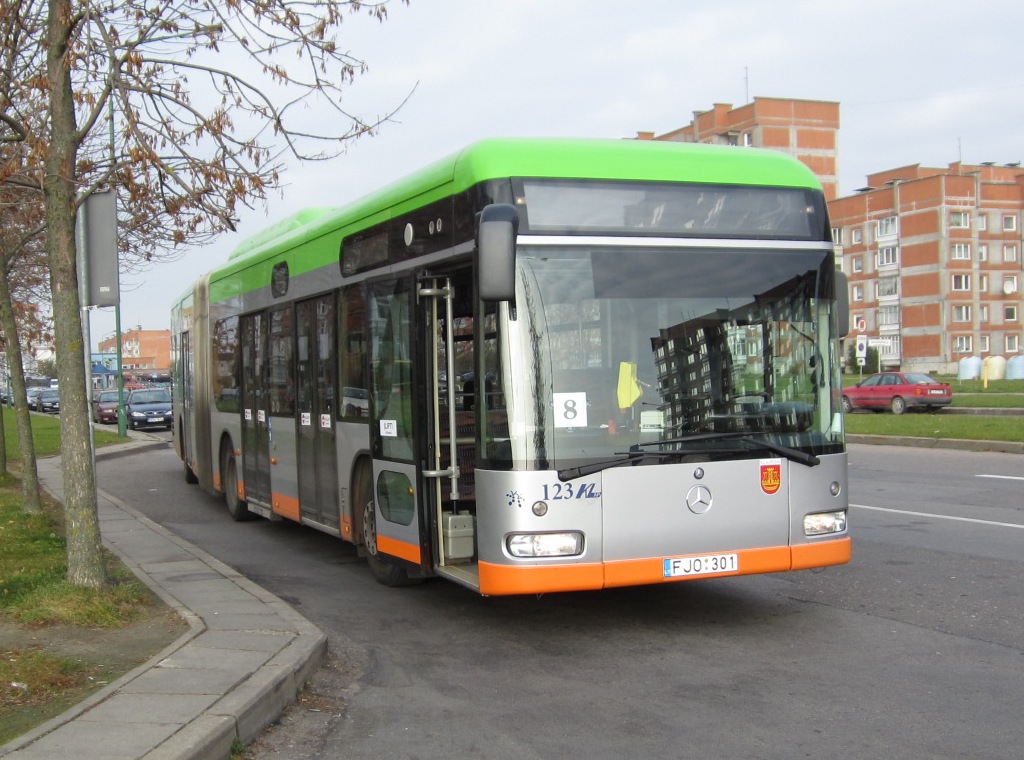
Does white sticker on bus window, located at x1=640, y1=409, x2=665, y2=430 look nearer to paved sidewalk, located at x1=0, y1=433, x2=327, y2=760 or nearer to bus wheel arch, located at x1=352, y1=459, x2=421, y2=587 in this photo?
paved sidewalk, located at x1=0, y1=433, x2=327, y2=760

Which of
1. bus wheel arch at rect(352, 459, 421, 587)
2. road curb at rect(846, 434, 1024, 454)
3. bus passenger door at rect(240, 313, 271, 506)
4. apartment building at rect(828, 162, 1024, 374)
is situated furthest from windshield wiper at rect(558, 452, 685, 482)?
apartment building at rect(828, 162, 1024, 374)

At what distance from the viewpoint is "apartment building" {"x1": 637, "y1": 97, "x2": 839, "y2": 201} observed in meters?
83.6

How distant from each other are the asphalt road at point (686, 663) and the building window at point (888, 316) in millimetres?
82391

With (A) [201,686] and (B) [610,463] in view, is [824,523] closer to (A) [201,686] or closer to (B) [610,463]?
(B) [610,463]

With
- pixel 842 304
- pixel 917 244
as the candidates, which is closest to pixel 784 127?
pixel 917 244

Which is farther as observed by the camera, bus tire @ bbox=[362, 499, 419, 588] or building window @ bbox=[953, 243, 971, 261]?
building window @ bbox=[953, 243, 971, 261]

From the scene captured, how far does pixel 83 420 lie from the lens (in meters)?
8.24

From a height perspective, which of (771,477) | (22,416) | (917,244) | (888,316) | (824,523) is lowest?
(824,523)

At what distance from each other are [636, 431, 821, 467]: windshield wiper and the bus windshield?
0.01 metres

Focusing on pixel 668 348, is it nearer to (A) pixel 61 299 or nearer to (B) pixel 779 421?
(B) pixel 779 421

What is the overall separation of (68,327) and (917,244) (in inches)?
3415

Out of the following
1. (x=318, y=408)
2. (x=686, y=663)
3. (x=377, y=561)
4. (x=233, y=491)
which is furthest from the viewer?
(x=233, y=491)

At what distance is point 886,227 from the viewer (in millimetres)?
89562

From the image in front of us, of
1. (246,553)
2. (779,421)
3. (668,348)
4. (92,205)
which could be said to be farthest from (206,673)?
(246,553)
